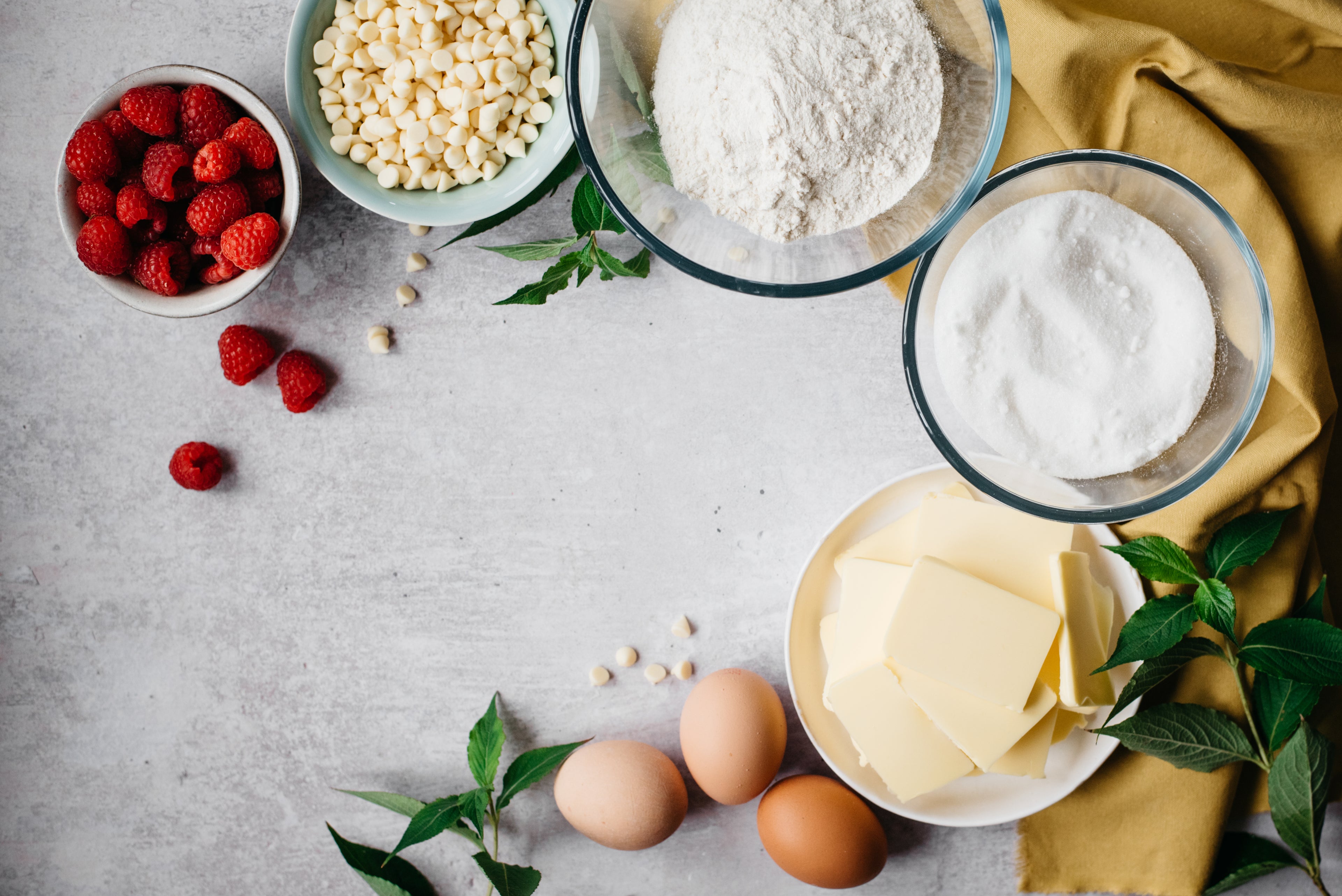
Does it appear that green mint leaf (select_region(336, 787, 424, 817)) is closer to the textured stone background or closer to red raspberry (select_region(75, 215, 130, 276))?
the textured stone background

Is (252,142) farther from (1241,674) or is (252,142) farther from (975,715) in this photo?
(1241,674)

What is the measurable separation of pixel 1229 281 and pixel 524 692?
1.07 m

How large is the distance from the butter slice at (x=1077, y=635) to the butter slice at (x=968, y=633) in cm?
2

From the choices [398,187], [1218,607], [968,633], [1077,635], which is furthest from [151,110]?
[1218,607]

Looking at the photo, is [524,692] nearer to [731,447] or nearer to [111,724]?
[731,447]

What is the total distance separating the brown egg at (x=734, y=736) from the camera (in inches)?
40.8

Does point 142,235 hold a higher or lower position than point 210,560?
higher

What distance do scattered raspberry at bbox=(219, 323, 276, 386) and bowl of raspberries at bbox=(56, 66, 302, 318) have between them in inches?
3.1

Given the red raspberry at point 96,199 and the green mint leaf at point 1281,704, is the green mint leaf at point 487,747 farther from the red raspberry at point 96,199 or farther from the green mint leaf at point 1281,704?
the green mint leaf at point 1281,704

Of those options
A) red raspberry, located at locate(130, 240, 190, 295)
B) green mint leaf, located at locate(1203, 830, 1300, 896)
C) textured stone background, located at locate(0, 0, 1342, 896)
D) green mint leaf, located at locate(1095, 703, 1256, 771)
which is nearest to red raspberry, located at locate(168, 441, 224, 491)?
textured stone background, located at locate(0, 0, 1342, 896)

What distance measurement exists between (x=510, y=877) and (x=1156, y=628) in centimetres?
88

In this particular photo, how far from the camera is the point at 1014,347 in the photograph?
2.97ft

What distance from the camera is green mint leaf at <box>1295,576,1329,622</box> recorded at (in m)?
0.95

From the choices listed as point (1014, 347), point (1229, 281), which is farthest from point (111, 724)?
point (1229, 281)
